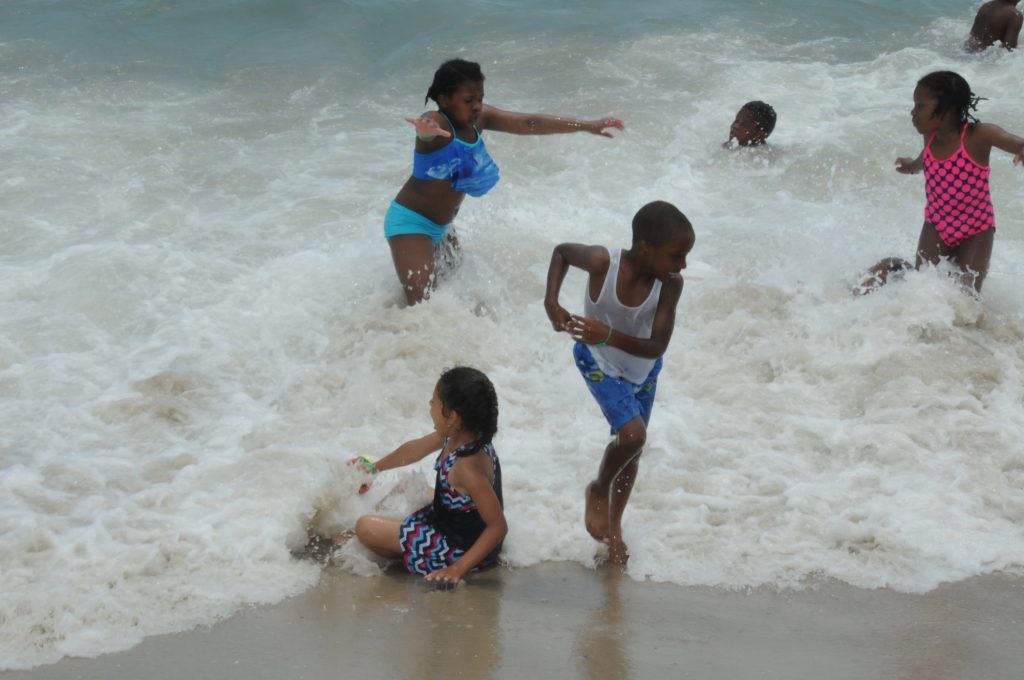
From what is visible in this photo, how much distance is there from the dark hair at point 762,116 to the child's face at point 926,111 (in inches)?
124

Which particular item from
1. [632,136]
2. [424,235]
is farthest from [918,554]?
[632,136]

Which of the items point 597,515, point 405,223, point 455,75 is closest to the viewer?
point 597,515

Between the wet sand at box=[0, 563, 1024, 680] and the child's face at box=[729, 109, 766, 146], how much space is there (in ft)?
18.4

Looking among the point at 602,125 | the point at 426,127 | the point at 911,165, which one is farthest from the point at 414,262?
the point at 911,165

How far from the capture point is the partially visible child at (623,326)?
12.8 ft

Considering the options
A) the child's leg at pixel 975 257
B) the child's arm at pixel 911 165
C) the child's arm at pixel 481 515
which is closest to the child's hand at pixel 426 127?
the child's arm at pixel 481 515

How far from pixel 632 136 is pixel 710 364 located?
4133mm

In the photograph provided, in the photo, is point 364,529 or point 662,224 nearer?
point 662,224

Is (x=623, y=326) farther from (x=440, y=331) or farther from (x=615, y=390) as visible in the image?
(x=440, y=331)

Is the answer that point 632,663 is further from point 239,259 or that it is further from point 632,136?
point 632,136

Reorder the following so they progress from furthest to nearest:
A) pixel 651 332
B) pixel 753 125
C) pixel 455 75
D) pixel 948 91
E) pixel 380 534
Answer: pixel 753 125 < pixel 948 91 < pixel 455 75 < pixel 380 534 < pixel 651 332

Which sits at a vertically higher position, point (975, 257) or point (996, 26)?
point (996, 26)

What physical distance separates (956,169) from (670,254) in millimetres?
2916

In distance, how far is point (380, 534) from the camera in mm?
4211
